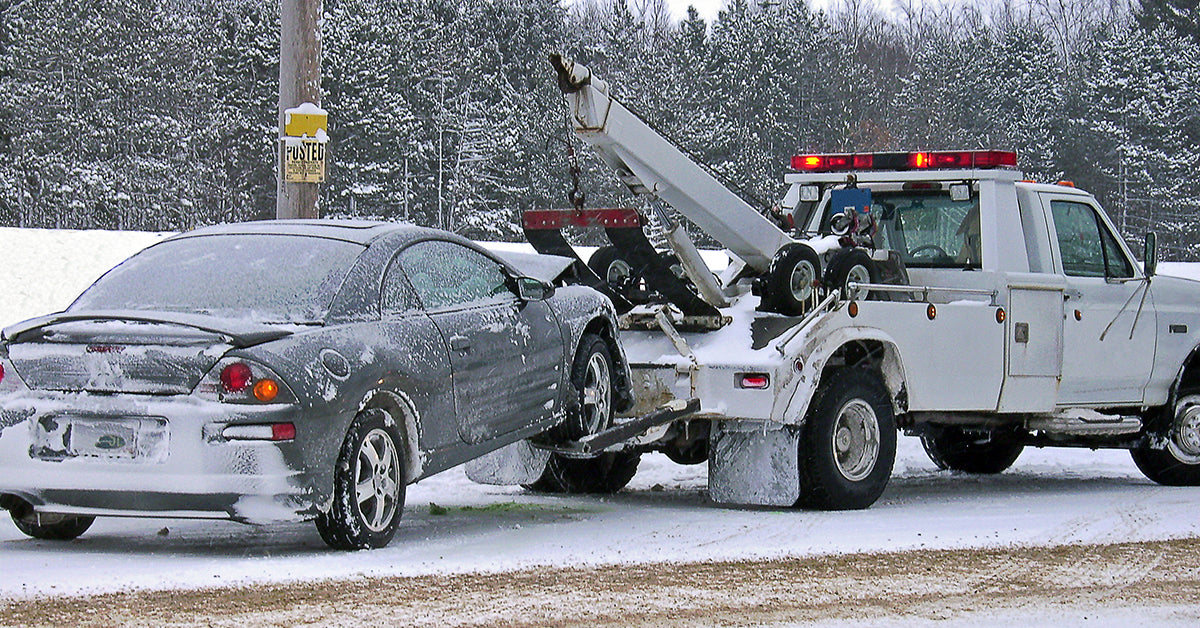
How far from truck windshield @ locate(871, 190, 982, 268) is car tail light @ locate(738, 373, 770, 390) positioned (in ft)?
7.25

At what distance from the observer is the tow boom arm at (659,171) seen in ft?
31.1

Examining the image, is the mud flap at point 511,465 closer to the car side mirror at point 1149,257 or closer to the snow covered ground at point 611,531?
the snow covered ground at point 611,531

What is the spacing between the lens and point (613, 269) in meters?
10.1

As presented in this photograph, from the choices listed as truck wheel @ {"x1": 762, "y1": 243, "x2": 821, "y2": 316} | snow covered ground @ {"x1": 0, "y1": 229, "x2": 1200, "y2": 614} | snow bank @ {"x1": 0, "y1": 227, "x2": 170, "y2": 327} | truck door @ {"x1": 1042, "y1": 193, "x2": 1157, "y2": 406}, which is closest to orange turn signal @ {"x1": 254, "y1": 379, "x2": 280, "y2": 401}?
snow covered ground @ {"x1": 0, "y1": 229, "x2": 1200, "y2": 614}

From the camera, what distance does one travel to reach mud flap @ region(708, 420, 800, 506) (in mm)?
9273

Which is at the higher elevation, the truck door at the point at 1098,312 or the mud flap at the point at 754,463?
the truck door at the point at 1098,312

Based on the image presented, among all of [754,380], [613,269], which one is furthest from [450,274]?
[613,269]

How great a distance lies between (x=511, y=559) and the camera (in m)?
7.02

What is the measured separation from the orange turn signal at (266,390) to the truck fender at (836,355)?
11.5 ft

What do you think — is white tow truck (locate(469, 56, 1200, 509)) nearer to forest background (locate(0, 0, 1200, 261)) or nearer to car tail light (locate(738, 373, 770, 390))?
car tail light (locate(738, 373, 770, 390))

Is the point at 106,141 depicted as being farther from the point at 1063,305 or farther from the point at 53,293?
the point at 1063,305

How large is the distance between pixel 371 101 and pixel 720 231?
4298 cm

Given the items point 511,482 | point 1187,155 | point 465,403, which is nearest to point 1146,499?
point 511,482

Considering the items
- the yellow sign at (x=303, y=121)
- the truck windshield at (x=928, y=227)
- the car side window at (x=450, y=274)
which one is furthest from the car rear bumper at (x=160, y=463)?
the truck windshield at (x=928, y=227)
